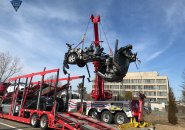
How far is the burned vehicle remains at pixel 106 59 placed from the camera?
1178 centimetres

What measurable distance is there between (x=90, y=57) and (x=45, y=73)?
286 cm

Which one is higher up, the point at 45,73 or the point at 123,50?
the point at 123,50

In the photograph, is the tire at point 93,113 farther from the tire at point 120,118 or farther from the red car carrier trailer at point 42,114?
the red car carrier trailer at point 42,114

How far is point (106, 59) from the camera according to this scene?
12711 mm

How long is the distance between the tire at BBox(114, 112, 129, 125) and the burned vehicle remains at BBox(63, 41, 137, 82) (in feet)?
10.5

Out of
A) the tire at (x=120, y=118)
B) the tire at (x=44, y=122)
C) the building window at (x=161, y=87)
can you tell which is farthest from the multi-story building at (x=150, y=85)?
the tire at (x=44, y=122)

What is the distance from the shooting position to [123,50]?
38.7ft

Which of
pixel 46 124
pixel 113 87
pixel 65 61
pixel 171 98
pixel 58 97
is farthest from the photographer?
pixel 113 87

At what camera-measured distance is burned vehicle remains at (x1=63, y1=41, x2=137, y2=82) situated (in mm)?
11781

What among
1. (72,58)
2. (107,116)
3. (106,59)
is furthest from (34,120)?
(107,116)

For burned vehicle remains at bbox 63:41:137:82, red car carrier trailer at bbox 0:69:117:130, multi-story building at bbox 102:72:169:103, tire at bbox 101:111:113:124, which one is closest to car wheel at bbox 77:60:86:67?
burned vehicle remains at bbox 63:41:137:82

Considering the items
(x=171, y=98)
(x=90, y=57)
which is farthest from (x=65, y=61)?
(x=171, y=98)

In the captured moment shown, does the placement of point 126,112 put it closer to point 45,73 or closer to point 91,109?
point 91,109

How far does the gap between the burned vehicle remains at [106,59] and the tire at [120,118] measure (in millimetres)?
3187
